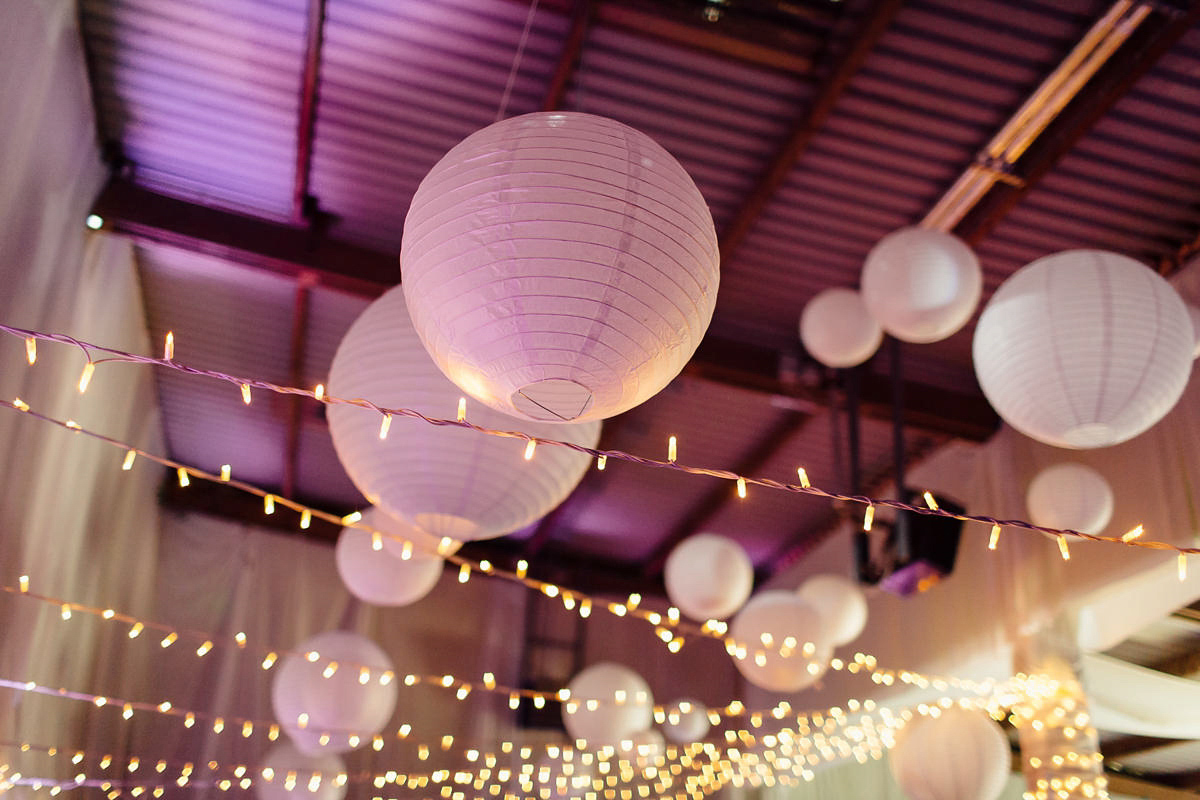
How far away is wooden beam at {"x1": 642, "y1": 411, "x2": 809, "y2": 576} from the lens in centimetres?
579

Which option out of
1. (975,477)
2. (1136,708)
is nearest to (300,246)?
(975,477)

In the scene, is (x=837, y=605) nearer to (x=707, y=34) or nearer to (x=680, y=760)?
(x=707, y=34)

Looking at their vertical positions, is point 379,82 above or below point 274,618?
above

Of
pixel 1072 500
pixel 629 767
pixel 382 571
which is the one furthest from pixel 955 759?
pixel 629 767

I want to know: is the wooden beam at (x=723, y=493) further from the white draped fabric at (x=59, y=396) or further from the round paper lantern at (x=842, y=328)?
the white draped fabric at (x=59, y=396)

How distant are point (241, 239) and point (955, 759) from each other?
142 inches

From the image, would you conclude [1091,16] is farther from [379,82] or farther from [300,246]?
[300,246]

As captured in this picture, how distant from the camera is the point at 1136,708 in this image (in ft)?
17.1

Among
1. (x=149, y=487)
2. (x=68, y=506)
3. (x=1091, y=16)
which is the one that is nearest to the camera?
(x=1091, y=16)

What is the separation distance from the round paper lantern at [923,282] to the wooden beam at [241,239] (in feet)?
→ 7.43

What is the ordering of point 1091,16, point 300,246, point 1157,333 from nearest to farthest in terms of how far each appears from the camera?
point 1157,333, point 1091,16, point 300,246

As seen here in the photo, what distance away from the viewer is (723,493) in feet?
21.8

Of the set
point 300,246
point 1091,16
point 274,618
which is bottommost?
point 274,618

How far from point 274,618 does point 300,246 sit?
11.3 feet
